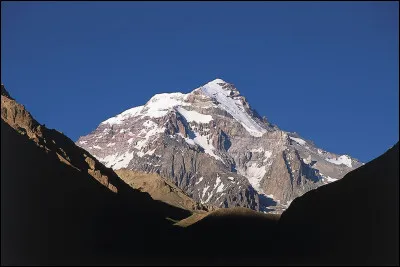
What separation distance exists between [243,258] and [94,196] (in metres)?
46.5

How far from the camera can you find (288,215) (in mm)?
170250

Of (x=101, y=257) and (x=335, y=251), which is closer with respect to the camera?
(x=335, y=251)

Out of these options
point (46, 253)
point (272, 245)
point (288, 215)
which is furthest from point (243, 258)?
point (46, 253)

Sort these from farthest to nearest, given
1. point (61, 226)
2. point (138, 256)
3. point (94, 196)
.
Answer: point (94, 196) → point (138, 256) → point (61, 226)

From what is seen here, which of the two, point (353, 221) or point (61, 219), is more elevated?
point (61, 219)

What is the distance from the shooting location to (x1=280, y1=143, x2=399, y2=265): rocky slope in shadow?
93.9 meters

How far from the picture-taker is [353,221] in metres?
117

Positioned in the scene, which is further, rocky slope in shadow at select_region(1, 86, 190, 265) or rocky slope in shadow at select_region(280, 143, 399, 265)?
rocky slope in shadow at select_region(1, 86, 190, 265)

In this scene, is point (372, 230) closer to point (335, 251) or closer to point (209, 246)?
point (335, 251)

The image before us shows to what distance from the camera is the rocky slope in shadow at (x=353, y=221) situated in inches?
3696

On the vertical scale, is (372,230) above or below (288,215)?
below

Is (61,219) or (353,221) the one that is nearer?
(353,221)

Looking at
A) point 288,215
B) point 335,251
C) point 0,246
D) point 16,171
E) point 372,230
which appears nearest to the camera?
point 0,246

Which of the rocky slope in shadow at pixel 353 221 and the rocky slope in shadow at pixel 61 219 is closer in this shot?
the rocky slope in shadow at pixel 353 221
